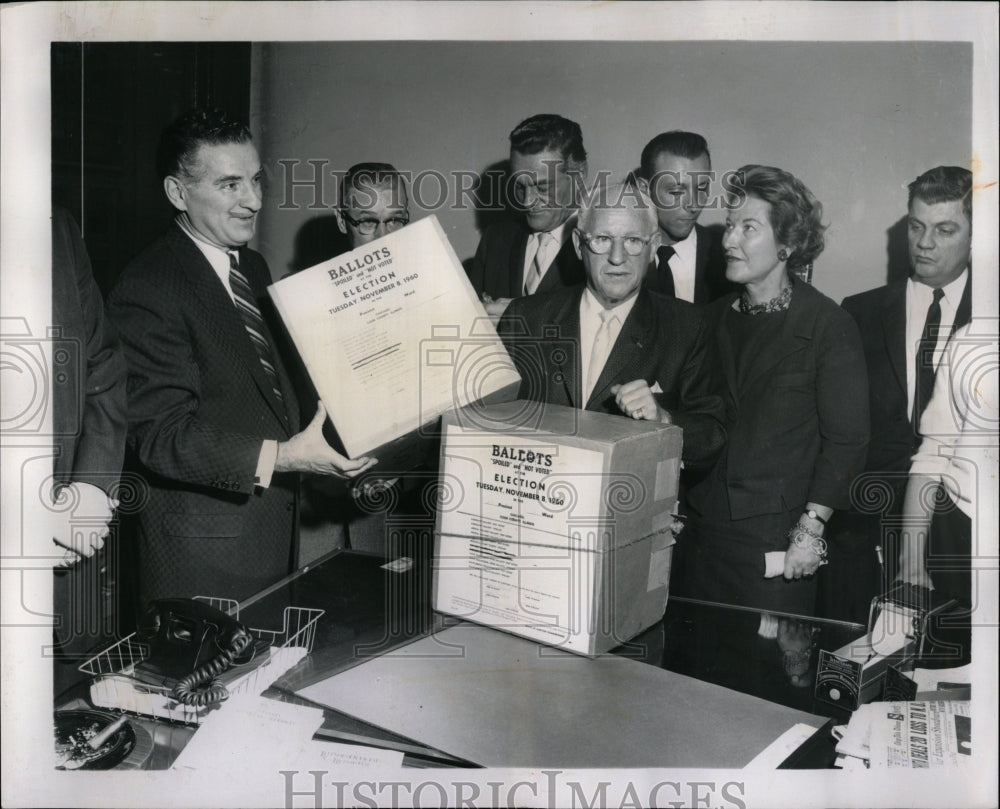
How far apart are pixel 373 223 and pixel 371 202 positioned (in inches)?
1.7

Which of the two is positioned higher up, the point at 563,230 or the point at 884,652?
the point at 563,230

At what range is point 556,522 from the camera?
1.53m

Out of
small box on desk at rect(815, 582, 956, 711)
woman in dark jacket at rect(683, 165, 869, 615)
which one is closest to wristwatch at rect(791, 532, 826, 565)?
woman in dark jacket at rect(683, 165, 869, 615)

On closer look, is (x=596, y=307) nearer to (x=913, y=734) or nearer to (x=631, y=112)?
(x=631, y=112)

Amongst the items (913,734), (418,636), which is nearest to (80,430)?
(418,636)

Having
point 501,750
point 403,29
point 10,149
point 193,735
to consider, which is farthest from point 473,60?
point 193,735

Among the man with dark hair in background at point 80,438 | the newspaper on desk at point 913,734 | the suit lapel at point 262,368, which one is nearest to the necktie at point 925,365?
the newspaper on desk at point 913,734

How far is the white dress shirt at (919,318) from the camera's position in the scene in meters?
1.76

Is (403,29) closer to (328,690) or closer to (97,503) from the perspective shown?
(97,503)

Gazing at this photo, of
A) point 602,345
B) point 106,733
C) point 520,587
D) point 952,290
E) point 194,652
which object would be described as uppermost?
point 952,290

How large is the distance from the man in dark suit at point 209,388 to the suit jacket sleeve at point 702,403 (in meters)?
0.67

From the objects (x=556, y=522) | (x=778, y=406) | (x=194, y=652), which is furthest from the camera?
(x=778, y=406)

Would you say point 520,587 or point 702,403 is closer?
point 520,587

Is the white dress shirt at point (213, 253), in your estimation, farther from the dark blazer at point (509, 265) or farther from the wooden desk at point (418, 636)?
the wooden desk at point (418, 636)
